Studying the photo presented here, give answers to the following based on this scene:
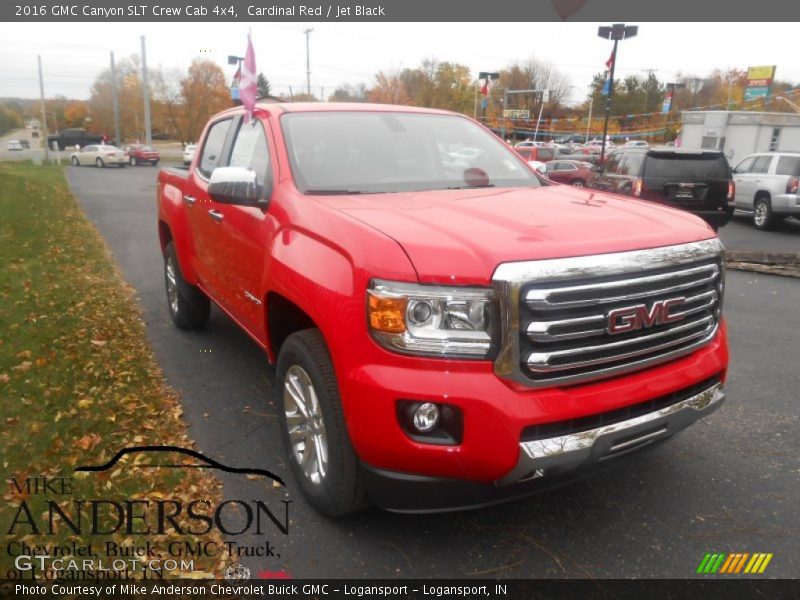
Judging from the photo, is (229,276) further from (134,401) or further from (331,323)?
(331,323)

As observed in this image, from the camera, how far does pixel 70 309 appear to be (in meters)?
6.28

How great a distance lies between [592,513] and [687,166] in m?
9.85

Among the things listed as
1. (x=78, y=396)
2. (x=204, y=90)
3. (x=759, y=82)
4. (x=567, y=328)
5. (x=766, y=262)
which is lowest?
(x=78, y=396)

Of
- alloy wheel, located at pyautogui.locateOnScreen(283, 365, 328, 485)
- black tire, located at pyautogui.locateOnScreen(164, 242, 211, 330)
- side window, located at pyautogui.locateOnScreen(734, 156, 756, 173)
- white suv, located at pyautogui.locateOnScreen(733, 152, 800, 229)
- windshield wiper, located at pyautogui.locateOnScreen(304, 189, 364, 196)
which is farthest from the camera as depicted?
side window, located at pyautogui.locateOnScreen(734, 156, 756, 173)

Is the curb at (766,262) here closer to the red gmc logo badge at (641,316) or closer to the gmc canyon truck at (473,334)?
the gmc canyon truck at (473,334)

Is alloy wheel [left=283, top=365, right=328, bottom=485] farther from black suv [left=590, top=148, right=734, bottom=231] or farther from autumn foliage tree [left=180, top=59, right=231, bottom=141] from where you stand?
autumn foliage tree [left=180, top=59, right=231, bottom=141]

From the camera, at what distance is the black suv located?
1109 centimetres

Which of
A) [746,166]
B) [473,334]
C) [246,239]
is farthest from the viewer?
[746,166]

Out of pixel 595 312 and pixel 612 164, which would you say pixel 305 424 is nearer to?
pixel 595 312

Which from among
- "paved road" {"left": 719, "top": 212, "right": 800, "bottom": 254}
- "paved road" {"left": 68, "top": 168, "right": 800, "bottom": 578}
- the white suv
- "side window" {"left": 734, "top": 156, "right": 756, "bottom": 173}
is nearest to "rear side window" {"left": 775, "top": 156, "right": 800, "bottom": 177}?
the white suv

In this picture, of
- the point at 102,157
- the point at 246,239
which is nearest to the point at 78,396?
the point at 246,239

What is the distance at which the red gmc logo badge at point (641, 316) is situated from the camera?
2475 mm

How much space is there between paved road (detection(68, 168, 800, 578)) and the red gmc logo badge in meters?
1.03

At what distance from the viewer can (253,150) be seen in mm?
4062
